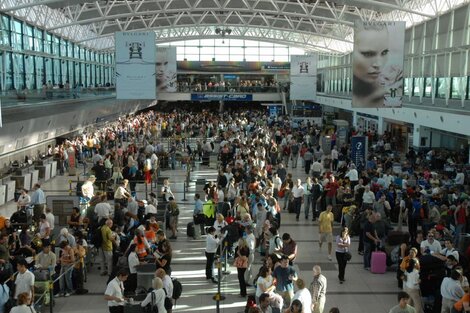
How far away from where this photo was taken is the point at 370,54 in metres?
16.6

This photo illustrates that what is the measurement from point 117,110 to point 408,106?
25.8m

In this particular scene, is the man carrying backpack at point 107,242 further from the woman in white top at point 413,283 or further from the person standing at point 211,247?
the woman in white top at point 413,283

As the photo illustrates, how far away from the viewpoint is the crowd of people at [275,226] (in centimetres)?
889

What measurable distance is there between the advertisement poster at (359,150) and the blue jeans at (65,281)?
51.2 feet

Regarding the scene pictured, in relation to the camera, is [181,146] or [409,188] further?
[181,146]

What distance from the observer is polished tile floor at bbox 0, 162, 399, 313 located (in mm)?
10328

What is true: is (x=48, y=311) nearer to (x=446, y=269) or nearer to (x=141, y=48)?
(x=446, y=269)

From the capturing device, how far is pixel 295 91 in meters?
38.2

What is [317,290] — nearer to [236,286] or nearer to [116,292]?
[116,292]

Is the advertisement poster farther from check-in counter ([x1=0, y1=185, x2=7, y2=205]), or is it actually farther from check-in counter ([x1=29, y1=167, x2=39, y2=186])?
check-in counter ([x1=0, y1=185, x2=7, y2=205])

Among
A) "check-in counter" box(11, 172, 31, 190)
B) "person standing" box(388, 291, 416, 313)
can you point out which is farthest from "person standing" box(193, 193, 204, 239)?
→ "check-in counter" box(11, 172, 31, 190)

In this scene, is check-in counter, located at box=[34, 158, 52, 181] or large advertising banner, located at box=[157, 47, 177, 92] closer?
large advertising banner, located at box=[157, 47, 177, 92]

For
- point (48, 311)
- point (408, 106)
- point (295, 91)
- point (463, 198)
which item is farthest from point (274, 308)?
point (295, 91)

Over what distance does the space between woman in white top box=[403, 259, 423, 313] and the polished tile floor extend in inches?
33.3
